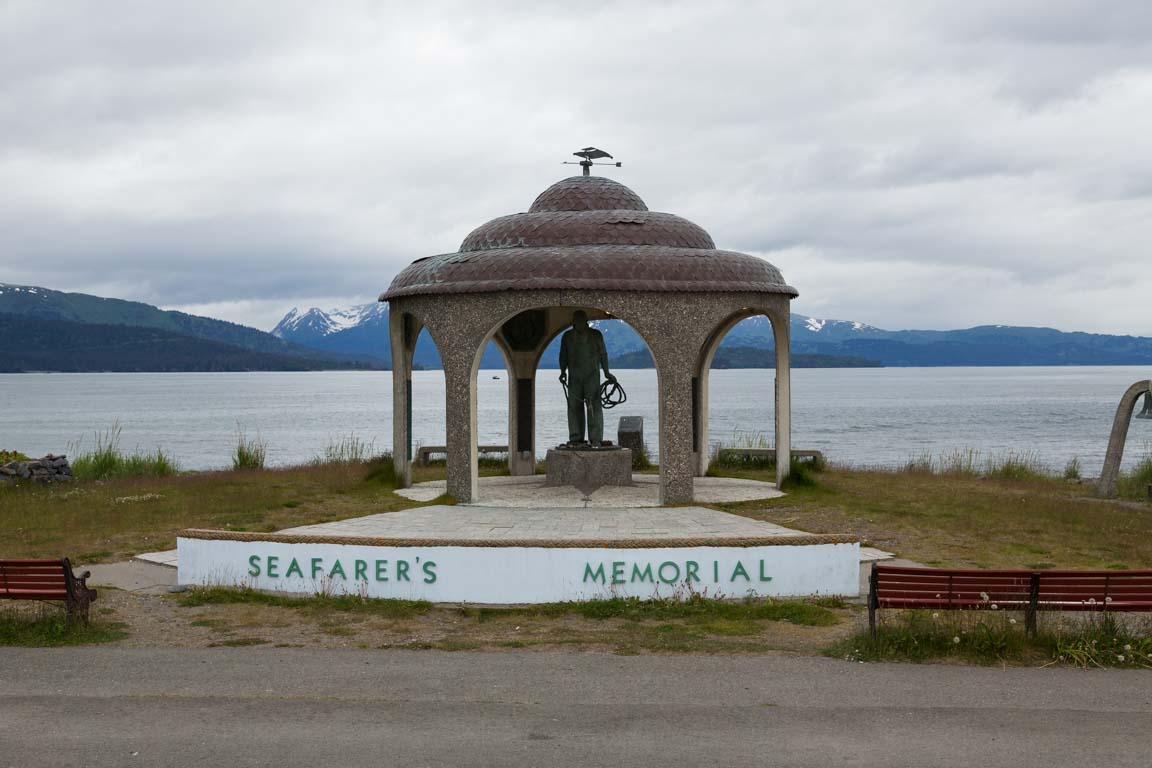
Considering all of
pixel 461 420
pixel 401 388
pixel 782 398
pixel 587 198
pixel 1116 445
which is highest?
pixel 587 198

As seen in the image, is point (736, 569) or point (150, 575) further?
point (150, 575)

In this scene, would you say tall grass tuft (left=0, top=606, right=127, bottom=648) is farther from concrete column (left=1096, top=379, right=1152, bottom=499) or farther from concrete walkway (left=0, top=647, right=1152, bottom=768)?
concrete column (left=1096, top=379, right=1152, bottom=499)

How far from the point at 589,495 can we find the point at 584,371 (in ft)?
7.39

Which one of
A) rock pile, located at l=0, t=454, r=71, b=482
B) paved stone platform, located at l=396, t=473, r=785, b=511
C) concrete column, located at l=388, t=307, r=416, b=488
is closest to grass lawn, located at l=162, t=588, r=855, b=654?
paved stone platform, located at l=396, t=473, r=785, b=511

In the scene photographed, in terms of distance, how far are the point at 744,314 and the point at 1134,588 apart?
10263 mm

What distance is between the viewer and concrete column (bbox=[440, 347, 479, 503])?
15625 mm

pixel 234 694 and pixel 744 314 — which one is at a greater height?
pixel 744 314

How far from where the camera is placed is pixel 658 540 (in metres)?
10.2

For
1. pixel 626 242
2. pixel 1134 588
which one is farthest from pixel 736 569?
pixel 626 242

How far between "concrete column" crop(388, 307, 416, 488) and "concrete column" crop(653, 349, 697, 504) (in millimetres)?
4172

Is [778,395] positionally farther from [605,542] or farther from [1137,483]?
[1137,483]

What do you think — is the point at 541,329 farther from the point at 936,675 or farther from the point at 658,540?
the point at 936,675

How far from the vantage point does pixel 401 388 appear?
57.5 feet

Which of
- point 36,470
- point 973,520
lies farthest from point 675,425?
point 36,470
